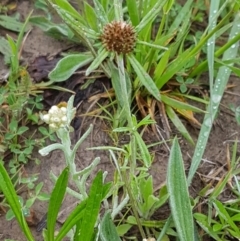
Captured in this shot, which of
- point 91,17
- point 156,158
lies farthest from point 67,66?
point 156,158

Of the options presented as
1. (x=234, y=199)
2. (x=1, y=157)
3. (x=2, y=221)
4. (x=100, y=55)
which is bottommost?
(x=234, y=199)

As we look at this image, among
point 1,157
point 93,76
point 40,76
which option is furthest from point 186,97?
point 1,157

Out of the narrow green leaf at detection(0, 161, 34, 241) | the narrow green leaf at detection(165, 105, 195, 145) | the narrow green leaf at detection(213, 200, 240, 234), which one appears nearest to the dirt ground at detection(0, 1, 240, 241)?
the narrow green leaf at detection(165, 105, 195, 145)

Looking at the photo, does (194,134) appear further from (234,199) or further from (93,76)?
(93,76)

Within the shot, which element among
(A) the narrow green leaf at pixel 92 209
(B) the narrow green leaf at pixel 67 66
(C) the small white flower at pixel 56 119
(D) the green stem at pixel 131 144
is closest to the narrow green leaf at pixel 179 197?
(D) the green stem at pixel 131 144

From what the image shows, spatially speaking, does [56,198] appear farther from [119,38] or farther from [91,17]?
[91,17]

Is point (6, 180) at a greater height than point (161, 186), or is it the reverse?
point (6, 180)

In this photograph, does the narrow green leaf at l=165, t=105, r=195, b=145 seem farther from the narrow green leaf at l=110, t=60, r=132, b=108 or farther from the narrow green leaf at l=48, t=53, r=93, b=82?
the narrow green leaf at l=48, t=53, r=93, b=82
